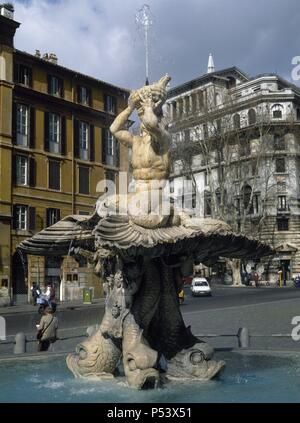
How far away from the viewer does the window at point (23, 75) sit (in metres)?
37.3

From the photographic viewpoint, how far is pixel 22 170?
122 feet

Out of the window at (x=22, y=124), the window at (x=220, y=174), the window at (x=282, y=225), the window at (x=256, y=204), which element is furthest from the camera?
the window at (x=282, y=225)

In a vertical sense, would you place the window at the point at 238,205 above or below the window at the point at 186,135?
below

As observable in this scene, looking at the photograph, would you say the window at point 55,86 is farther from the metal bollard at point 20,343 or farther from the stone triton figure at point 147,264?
the stone triton figure at point 147,264

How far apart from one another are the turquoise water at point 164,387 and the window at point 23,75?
105ft

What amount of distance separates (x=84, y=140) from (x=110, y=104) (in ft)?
13.5

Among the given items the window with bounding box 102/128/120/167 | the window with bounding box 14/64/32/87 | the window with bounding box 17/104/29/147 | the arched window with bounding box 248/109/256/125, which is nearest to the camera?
the window with bounding box 17/104/29/147

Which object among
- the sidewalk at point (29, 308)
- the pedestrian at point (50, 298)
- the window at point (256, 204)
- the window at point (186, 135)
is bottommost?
the sidewalk at point (29, 308)

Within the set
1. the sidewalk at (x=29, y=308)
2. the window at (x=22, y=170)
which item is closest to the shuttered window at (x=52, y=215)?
the window at (x=22, y=170)

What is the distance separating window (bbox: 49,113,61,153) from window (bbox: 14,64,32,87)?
2.71m

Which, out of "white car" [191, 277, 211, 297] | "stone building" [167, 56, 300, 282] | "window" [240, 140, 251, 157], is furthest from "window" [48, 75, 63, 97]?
"white car" [191, 277, 211, 297]

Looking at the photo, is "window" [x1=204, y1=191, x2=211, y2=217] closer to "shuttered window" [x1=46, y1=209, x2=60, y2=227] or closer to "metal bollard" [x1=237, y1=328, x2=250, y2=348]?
"shuttered window" [x1=46, y1=209, x2=60, y2=227]

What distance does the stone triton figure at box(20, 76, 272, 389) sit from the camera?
6.07m

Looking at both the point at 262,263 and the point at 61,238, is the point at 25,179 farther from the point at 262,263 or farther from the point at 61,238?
the point at 61,238
